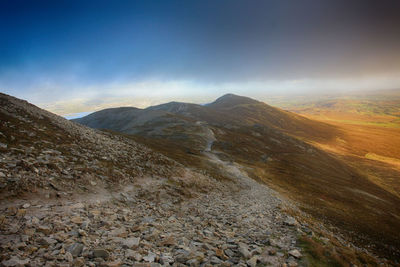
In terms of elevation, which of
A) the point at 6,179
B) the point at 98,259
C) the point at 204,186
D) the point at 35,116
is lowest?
the point at 204,186

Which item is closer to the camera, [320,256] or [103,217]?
[320,256]

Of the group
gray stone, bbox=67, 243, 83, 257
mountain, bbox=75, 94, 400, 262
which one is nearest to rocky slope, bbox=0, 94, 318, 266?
gray stone, bbox=67, 243, 83, 257

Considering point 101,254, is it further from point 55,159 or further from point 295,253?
point 55,159

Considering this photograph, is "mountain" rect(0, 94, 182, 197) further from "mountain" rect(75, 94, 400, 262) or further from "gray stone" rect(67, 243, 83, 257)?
"mountain" rect(75, 94, 400, 262)

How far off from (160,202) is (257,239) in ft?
37.7

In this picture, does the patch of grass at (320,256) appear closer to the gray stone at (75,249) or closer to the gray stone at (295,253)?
the gray stone at (295,253)

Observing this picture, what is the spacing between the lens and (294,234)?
16.3 meters

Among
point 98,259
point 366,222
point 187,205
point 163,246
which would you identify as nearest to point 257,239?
point 163,246

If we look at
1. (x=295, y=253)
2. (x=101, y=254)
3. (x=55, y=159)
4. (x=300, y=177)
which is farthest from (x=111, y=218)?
(x=300, y=177)

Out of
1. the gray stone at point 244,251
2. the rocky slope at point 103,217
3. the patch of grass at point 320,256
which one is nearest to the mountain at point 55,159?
the rocky slope at point 103,217

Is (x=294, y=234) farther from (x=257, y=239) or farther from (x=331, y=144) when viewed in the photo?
(x=331, y=144)

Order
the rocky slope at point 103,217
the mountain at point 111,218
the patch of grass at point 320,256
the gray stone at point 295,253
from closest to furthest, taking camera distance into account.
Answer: the rocky slope at point 103,217 → the mountain at point 111,218 → the patch of grass at point 320,256 → the gray stone at point 295,253

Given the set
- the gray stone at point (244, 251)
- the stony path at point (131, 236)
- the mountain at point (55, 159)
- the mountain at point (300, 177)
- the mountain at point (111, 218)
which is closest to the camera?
the stony path at point (131, 236)

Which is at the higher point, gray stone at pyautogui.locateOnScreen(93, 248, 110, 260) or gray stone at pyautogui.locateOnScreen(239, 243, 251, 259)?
gray stone at pyautogui.locateOnScreen(93, 248, 110, 260)
